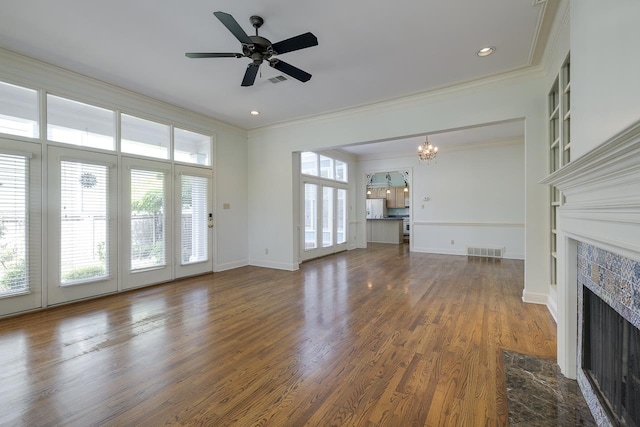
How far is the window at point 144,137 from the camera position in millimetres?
4250

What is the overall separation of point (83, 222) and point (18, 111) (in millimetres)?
1455

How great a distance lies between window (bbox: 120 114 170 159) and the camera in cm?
425

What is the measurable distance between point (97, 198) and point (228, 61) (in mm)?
2651

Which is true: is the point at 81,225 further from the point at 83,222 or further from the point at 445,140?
the point at 445,140

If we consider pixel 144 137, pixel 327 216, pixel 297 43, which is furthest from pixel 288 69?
pixel 327 216

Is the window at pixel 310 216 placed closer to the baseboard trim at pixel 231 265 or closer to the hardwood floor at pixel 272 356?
the baseboard trim at pixel 231 265

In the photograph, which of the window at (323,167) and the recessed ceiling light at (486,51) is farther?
A: the window at (323,167)

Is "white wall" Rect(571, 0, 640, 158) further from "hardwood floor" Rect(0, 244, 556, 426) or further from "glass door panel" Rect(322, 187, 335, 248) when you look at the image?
"glass door panel" Rect(322, 187, 335, 248)

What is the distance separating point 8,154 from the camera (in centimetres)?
317

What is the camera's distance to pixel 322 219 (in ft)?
23.9

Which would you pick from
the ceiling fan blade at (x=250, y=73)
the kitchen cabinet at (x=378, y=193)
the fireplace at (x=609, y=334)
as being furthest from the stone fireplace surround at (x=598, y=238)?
the kitchen cabinet at (x=378, y=193)

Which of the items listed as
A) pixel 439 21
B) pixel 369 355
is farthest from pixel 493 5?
pixel 369 355

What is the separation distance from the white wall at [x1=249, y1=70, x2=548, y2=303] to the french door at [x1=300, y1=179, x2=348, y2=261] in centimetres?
100

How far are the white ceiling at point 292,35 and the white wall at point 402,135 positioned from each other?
0.27 meters
